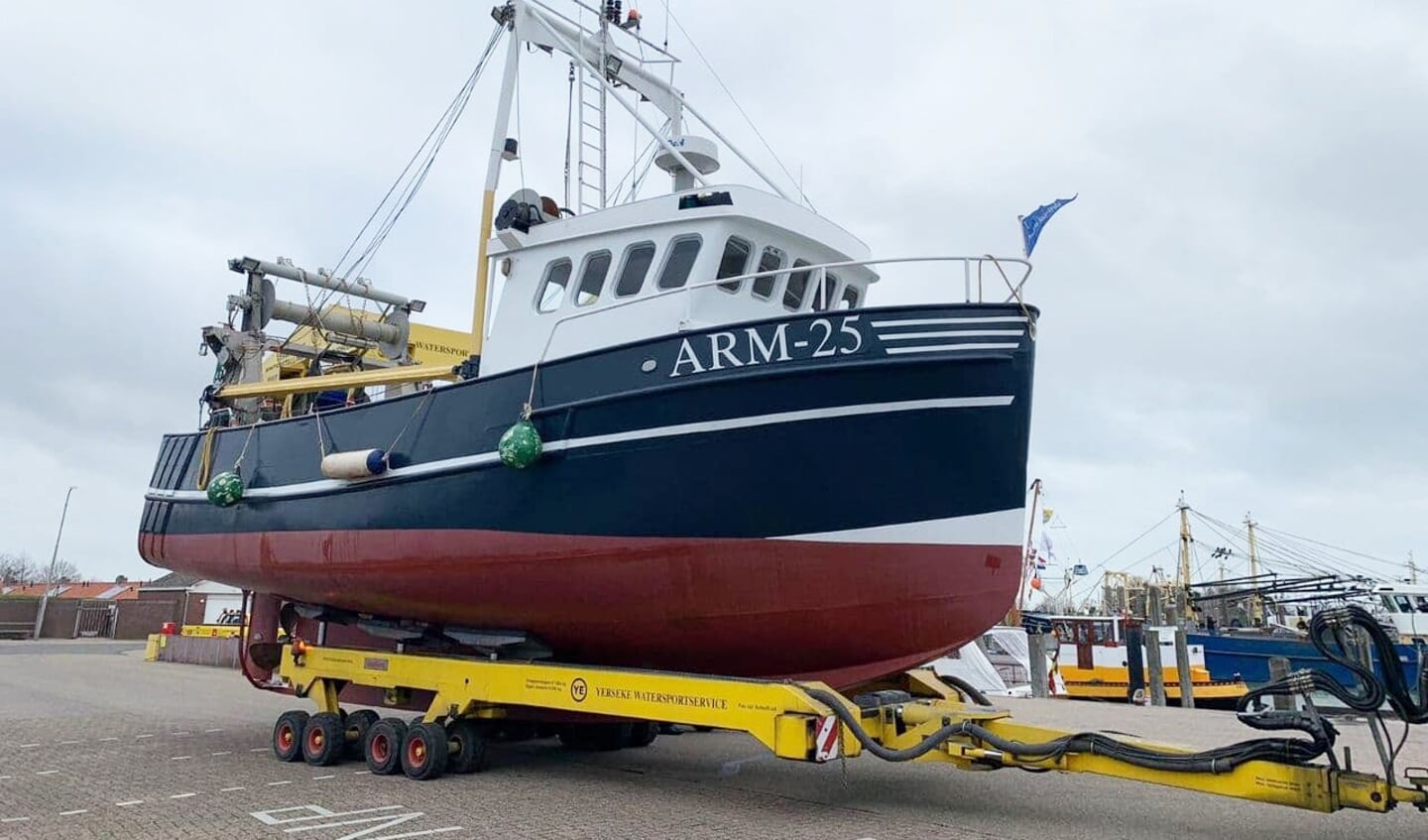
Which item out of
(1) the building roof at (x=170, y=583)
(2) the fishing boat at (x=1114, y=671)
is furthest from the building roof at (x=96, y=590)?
(2) the fishing boat at (x=1114, y=671)

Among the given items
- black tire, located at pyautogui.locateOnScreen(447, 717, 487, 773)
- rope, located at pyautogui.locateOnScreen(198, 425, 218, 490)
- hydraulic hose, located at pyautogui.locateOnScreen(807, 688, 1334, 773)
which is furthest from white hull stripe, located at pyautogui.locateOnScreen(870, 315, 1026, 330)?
rope, located at pyautogui.locateOnScreen(198, 425, 218, 490)

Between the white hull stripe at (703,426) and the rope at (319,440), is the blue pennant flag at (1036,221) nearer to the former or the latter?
the white hull stripe at (703,426)

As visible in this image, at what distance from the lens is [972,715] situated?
21.6ft

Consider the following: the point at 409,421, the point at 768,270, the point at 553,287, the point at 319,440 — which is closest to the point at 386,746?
the point at 409,421

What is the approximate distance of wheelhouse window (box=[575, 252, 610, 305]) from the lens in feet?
27.8

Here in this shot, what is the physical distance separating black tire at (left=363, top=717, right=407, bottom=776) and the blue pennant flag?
6.23 meters

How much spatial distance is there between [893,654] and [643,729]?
361 cm

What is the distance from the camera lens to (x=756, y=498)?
22.2ft

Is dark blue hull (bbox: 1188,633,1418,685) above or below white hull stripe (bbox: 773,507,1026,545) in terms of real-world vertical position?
below

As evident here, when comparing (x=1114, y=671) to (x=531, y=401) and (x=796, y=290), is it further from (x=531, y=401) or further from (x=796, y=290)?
(x=531, y=401)

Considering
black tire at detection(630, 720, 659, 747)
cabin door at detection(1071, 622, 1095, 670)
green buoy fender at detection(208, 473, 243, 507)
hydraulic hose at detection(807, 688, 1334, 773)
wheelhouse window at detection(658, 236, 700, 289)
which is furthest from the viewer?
cabin door at detection(1071, 622, 1095, 670)

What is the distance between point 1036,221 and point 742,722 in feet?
13.4

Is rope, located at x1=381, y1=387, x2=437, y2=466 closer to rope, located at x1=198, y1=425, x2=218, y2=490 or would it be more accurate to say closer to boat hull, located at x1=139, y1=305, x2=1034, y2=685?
boat hull, located at x1=139, y1=305, x2=1034, y2=685

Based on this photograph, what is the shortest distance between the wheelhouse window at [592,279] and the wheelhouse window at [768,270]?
1.31 metres
